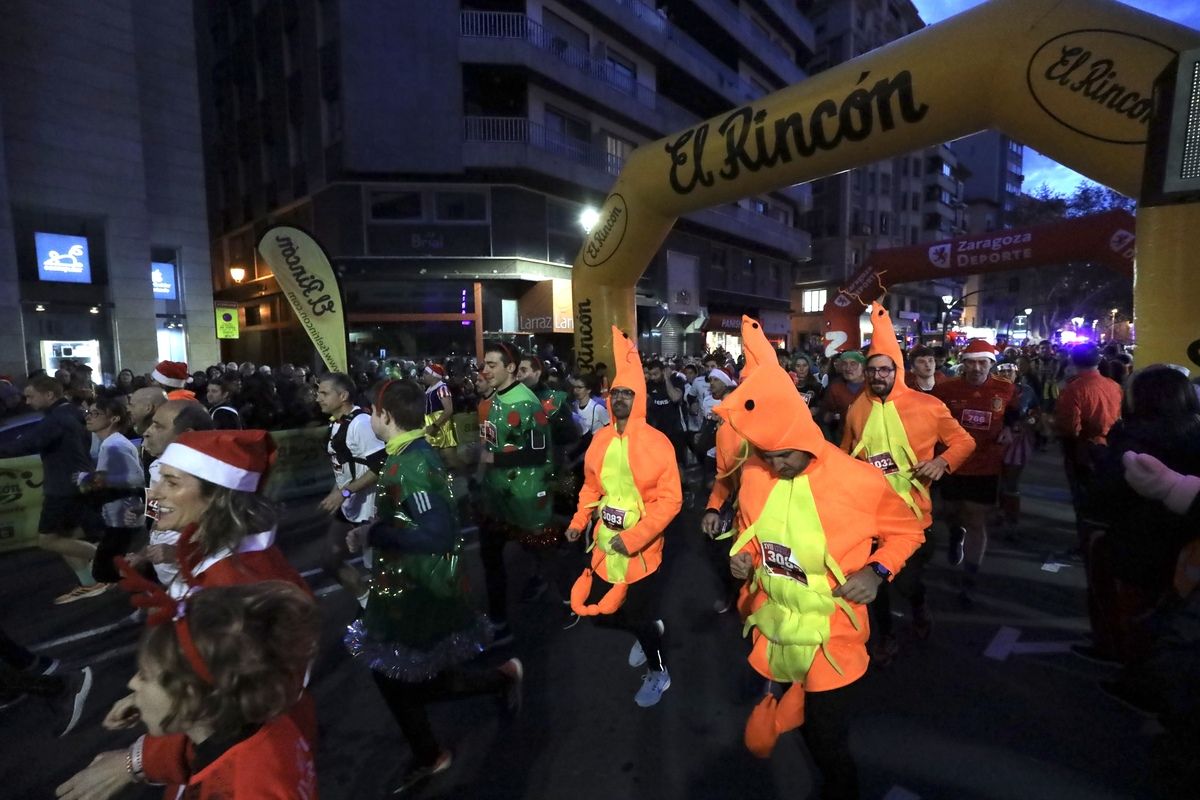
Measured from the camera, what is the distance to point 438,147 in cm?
1956

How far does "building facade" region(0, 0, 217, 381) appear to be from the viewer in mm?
14836

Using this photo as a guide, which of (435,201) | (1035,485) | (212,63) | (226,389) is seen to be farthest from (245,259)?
(1035,485)

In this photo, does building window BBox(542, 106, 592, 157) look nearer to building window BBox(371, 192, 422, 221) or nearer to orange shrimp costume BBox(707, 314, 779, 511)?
building window BBox(371, 192, 422, 221)

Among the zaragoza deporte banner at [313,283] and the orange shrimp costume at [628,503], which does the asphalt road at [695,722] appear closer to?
the orange shrimp costume at [628,503]

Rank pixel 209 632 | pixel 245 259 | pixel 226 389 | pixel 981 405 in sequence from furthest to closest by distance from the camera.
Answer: pixel 245 259
pixel 226 389
pixel 981 405
pixel 209 632

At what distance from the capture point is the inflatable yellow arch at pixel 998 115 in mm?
3730

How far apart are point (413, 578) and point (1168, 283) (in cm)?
472

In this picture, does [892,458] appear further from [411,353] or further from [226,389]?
[411,353]

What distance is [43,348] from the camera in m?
15.7

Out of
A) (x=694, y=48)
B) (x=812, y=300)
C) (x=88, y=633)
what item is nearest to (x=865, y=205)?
(x=812, y=300)

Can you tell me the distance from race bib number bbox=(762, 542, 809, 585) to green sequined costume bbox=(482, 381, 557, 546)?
7.41 feet

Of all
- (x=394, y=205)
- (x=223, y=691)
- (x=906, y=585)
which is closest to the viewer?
(x=223, y=691)

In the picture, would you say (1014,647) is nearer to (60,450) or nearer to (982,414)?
(982,414)

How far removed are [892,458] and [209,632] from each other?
3.78 m
